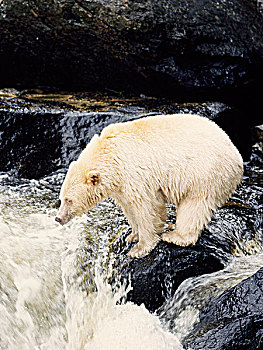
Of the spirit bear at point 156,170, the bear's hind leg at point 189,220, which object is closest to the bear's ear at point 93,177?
the spirit bear at point 156,170

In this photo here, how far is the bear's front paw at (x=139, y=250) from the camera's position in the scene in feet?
14.2

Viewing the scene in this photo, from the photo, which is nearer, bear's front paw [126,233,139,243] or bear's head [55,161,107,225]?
bear's head [55,161,107,225]

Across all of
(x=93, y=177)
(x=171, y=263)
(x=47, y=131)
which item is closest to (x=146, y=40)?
(x=47, y=131)

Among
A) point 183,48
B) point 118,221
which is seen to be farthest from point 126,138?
point 183,48

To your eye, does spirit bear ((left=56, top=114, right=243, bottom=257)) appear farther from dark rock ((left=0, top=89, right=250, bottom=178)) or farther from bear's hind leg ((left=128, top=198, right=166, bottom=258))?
dark rock ((left=0, top=89, right=250, bottom=178))

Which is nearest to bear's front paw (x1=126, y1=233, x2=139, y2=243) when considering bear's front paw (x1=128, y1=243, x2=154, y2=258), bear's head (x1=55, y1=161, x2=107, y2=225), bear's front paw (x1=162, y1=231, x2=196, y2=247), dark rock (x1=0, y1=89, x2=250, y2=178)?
bear's front paw (x1=128, y1=243, x2=154, y2=258)

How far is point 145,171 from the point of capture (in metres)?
3.91

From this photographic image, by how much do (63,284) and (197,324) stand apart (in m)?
1.41

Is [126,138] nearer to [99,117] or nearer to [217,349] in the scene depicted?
[217,349]

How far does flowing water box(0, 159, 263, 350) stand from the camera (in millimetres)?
4051

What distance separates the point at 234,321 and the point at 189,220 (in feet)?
3.20

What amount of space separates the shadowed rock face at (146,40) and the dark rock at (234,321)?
4.73 meters

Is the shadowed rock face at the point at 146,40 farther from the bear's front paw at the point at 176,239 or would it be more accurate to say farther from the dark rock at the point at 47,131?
the bear's front paw at the point at 176,239

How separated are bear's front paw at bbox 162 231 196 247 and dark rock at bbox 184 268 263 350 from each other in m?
0.60
